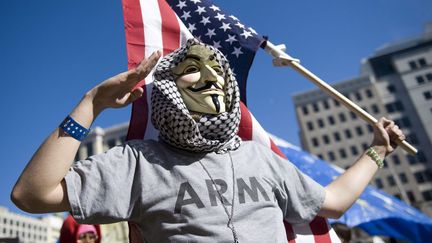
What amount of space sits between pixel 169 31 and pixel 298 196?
2030 millimetres

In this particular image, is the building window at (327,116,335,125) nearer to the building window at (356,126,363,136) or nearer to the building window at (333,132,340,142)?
the building window at (333,132,340,142)

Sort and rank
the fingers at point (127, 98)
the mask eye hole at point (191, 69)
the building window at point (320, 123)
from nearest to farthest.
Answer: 1. the fingers at point (127, 98)
2. the mask eye hole at point (191, 69)
3. the building window at point (320, 123)

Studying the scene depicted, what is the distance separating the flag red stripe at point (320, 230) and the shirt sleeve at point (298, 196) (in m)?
0.32

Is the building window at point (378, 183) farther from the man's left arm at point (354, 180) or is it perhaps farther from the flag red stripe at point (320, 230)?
the flag red stripe at point (320, 230)

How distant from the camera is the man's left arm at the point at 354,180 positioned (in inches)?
90.2

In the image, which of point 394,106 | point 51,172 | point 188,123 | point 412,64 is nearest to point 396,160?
point 394,106

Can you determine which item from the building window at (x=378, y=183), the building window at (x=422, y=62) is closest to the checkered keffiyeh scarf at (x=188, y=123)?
the building window at (x=378, y=183)

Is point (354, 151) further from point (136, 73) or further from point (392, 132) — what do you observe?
point (136, 73)

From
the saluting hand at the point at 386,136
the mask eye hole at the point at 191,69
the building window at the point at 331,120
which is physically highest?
the mask eye hole at the point at 191,69

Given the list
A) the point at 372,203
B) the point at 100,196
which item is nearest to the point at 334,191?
the point at 100,196

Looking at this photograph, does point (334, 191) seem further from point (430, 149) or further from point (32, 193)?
point (430, 149)

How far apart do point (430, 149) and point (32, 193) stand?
187ft

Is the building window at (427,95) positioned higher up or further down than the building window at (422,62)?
further down

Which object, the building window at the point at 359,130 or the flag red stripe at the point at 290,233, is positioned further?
the building window at the point at 359,130
